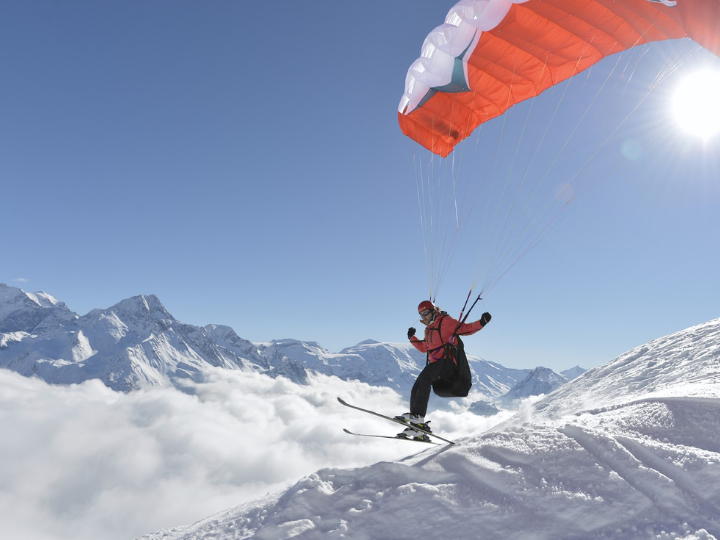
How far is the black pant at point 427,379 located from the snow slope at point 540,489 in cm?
144

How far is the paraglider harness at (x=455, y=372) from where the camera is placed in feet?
23.4

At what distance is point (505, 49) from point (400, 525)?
9.30 m

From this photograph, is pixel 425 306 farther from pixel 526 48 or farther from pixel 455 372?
pixel 526 48

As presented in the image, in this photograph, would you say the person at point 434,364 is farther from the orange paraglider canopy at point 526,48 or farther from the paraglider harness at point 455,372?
the orange paraglider canopy at point 526,48

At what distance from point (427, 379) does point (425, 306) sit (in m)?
1.34

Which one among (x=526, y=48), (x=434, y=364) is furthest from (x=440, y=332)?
(x=526, y=48)

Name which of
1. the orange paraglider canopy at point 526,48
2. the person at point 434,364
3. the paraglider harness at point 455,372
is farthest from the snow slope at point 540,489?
the orange paraglider canopy at point 526,48

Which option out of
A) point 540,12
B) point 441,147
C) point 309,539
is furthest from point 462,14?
point 309,539

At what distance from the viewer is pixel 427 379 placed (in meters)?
7.33

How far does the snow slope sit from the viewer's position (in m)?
4.10

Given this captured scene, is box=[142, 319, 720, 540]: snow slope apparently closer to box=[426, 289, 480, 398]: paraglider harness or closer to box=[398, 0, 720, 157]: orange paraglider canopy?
box=[426, 289, 480, 398]: paraglider harness

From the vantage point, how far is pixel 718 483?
420cm

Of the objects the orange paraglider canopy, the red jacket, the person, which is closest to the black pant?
the person

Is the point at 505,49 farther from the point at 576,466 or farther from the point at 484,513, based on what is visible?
the point at 484,513
